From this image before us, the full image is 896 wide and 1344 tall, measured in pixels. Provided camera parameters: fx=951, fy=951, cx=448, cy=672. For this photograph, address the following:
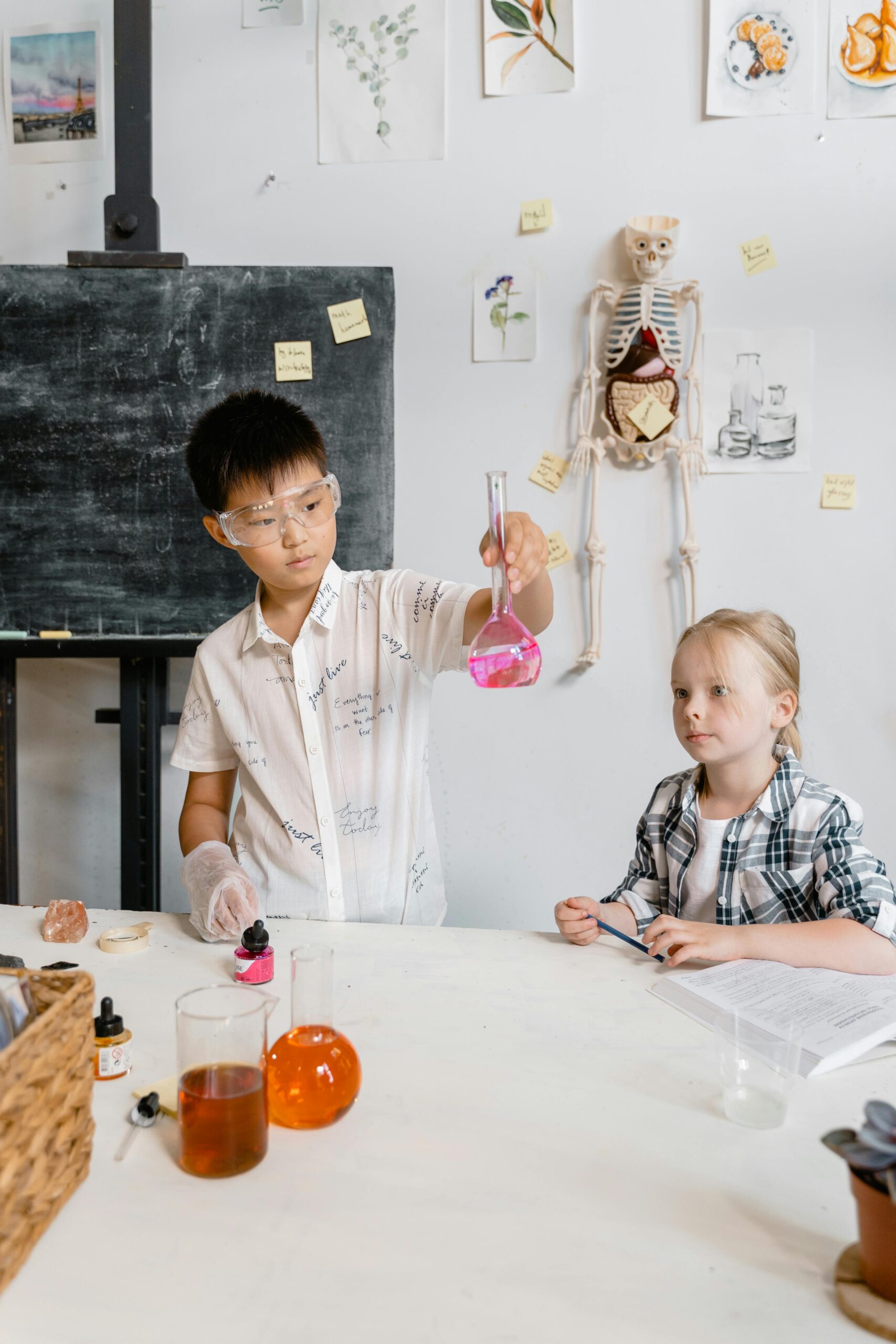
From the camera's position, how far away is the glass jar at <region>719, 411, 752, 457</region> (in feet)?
7.11

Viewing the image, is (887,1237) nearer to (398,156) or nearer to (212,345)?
(212,345)

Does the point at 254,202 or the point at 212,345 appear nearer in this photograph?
the point at 212,345

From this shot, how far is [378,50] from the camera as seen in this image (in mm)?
2211

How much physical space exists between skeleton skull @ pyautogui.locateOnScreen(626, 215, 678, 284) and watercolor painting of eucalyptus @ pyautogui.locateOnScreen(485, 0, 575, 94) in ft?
1.23

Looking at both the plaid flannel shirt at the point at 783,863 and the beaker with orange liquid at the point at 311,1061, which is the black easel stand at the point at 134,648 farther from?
the beaker with orange liquid at the point at 311,1061

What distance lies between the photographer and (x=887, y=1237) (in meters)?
0.58

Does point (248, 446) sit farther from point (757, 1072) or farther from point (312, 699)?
Result: point (757, 1072)

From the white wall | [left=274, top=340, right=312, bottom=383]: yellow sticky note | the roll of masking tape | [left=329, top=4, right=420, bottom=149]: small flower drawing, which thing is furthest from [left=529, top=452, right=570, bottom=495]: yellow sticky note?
the roll of masking tape

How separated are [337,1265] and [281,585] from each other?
0.97 metres

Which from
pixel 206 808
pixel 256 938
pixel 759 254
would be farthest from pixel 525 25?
pixel 256 938

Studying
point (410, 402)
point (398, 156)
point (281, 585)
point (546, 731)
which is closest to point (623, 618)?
point (546, 731)

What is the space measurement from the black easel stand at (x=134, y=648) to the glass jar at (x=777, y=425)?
1.35m

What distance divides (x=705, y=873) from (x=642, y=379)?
124 cm

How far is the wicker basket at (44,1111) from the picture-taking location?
1.99 feet
